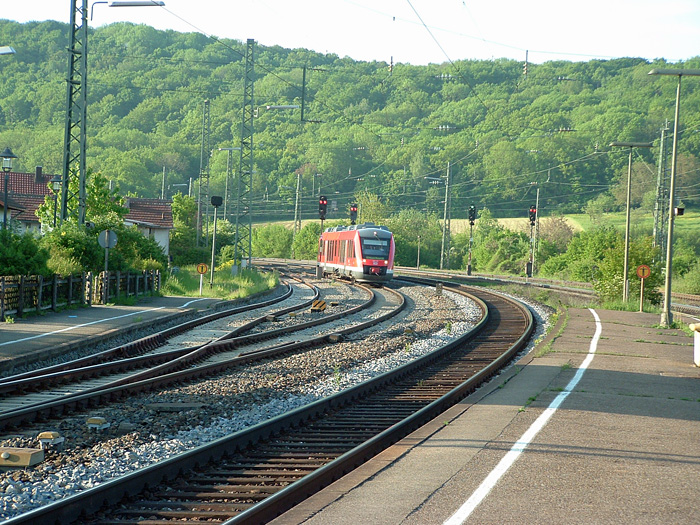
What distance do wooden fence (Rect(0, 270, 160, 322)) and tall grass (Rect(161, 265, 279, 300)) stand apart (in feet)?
9.92

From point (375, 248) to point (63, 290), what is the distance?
22485 mm

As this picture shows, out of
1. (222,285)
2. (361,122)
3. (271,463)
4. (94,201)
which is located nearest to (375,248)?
(222,285)

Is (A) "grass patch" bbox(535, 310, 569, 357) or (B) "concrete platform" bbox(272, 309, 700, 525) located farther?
(A) "grass patch" bbox(535, 310, 569, 357)

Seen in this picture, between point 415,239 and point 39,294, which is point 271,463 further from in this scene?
point 415,239

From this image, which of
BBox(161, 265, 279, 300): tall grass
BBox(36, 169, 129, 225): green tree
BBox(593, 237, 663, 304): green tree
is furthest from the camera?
BBox(36, 169, 129, 225): green tree

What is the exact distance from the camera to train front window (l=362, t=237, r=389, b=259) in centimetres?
4409

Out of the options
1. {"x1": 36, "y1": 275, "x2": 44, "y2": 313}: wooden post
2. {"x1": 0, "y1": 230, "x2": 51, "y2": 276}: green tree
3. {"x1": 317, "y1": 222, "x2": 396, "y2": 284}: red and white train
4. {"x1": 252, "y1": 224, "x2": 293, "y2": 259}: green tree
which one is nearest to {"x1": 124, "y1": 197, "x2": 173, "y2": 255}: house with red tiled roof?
{"x1": 317, "y1": 222, "x2": 396, "y2": 284}: red and white train

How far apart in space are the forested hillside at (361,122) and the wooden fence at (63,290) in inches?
2413

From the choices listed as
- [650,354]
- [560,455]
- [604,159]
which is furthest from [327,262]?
[604,159]

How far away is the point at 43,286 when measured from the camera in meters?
22.7

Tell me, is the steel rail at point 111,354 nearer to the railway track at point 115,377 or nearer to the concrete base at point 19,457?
the railway track at point 115,377

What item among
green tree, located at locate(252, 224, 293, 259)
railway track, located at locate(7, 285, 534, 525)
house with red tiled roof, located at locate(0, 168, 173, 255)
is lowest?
green tree, located at locate(252, 224, 293, 259)

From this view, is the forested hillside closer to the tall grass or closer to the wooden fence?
the tall grass

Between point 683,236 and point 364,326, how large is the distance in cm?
6648
